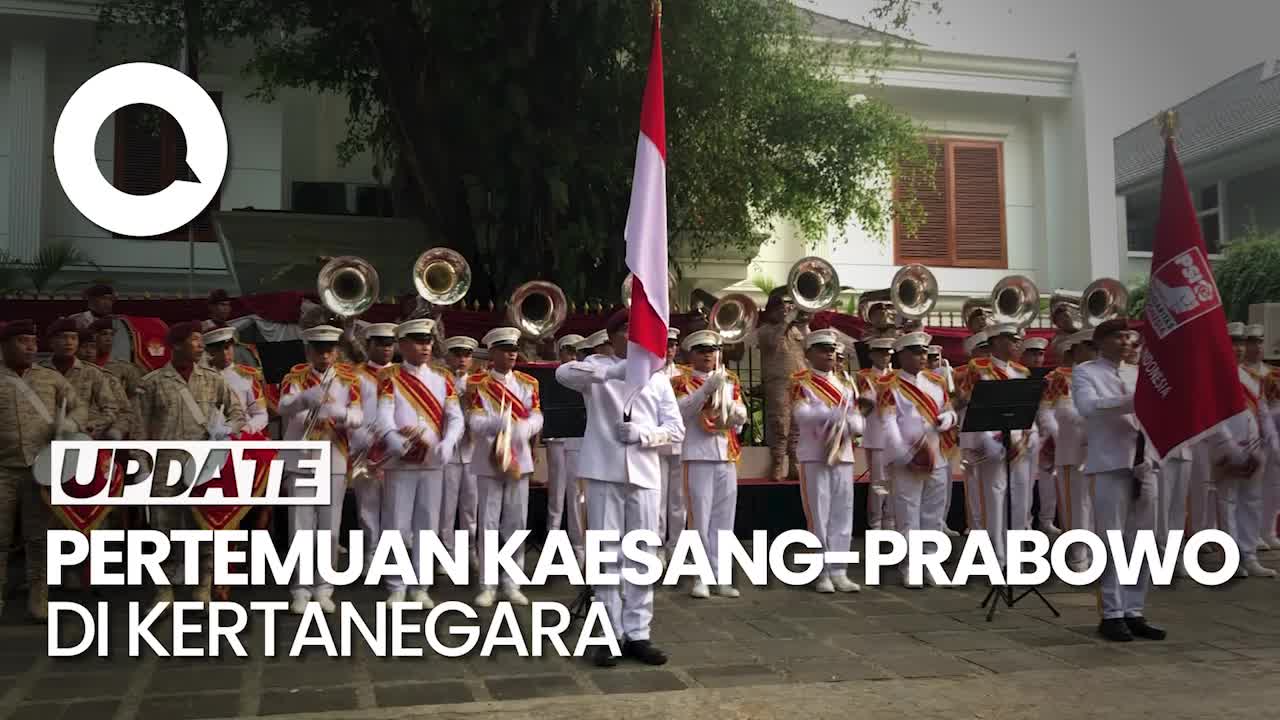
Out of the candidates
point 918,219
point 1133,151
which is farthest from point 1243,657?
point 1133,151

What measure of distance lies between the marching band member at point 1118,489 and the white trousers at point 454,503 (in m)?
4.29

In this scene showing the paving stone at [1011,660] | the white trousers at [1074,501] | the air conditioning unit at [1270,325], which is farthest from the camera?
the air conditioning unit at [1270,325]

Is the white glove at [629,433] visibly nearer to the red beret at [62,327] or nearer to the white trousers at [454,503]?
the white trousers at [454,503]

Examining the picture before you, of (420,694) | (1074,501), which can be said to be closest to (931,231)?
(1074,501)

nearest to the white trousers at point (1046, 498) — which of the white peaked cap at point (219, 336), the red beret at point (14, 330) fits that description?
the white peaked cap at point (219, 336)

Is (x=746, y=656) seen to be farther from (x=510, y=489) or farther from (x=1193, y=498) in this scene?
(x=1193, y=498)

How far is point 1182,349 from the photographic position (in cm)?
675

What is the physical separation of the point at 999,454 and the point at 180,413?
6.14 metres

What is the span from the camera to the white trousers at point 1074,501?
9422 millimetres

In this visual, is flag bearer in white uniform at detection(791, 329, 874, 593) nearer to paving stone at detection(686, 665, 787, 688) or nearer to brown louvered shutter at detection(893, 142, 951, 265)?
paving stone at detection(686, 665, 787, 688)

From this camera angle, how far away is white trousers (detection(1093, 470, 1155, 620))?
22.5 feet

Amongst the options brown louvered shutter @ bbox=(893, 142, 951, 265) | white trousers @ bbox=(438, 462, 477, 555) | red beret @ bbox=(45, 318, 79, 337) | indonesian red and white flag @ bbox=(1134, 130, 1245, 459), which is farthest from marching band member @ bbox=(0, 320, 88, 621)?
brown louvered shutter @ bbox=(893, 142, 951, 265)

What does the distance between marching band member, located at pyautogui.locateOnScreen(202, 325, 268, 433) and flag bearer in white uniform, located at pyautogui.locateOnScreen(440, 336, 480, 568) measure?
4.58 feet

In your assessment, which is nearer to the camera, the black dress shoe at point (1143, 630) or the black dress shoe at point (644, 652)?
the black dress shoe at point (644, 652)
